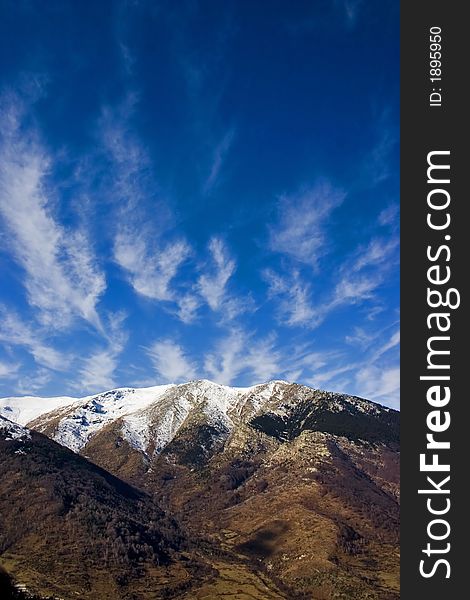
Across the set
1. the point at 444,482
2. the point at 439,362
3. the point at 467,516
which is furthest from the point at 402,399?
the point at 467,516

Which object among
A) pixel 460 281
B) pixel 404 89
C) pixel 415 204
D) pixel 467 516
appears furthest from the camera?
pixel 404 89

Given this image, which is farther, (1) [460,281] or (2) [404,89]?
(2) [404,89]

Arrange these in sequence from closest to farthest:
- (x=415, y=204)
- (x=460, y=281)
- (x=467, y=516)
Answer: (x=467, y=516), (x=460, y=281), (x=415, y=204)

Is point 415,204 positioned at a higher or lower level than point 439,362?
higher

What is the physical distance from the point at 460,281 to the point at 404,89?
6.55m

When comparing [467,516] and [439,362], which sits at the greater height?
[439,362]

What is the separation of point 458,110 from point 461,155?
1.65 m

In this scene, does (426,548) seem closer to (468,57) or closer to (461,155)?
(461,155)

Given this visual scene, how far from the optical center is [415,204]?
14.4 meters

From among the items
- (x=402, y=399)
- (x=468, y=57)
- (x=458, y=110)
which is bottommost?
(x=402, y=399)

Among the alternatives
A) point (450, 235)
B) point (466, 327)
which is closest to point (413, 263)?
point (450, 235)

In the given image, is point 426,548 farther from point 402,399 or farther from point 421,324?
point 421,324

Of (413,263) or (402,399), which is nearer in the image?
(402,399)

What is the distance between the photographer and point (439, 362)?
43.6 ft
